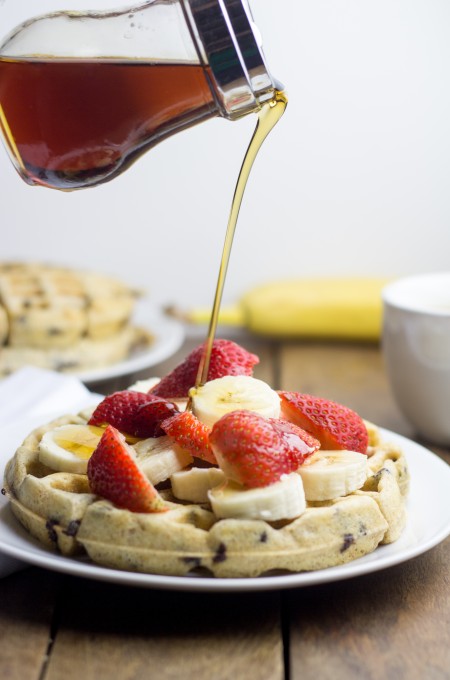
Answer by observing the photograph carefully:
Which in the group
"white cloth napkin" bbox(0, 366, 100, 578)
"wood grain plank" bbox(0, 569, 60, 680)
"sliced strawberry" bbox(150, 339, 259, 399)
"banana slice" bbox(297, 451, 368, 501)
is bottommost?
"white cloth napkin" bbox(0, 366, 100, 578)

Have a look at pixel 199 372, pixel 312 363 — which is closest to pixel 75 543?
pixel 199 372

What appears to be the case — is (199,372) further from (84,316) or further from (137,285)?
(137,285)

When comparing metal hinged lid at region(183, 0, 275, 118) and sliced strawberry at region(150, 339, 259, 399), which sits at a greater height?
metal hinged lid at region(183, 0, 275, 118)

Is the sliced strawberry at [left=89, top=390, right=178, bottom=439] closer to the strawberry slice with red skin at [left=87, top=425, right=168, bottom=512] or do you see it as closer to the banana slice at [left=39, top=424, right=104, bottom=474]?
the banana slice at [left=39, top=424, right=104, bottom=474]

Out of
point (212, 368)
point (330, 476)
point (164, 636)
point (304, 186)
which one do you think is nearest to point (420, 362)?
point (212, 368)

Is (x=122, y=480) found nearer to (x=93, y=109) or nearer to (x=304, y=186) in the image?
(x=93, y=109)

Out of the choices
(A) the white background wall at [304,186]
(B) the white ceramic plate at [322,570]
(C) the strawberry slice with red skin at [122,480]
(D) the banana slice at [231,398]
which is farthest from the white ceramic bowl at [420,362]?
(A) the white background wall at [304,186]

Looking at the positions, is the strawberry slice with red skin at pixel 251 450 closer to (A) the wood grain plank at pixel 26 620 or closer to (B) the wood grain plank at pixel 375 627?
(B) the wood grain plank at pixel 375 627

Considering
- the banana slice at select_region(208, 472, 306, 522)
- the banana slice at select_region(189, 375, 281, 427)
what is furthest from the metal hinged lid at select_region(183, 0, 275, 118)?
the banana slice at select_region(208, 472, 306, 522)
